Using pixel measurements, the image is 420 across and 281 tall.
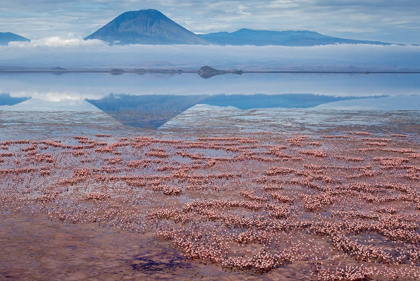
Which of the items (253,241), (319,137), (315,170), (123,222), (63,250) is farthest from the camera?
(319,137)

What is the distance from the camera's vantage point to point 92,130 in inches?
1753

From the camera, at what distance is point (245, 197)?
72.6 feet

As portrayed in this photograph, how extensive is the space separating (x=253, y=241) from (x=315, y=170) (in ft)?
40.6

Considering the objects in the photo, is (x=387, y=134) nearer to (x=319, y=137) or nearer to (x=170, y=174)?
(x=319, y=137)

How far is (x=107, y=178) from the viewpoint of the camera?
988 inches

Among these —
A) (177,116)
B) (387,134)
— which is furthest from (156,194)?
(177,116)

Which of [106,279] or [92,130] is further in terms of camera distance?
[92,130]

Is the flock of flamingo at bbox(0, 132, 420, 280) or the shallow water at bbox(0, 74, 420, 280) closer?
the shallow water at bbox(0, 74, 420, 280)

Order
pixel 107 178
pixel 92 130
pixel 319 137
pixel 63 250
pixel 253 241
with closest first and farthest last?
1. pixel 63 250
2. pixel 253 241
3. pixel 107 178
4. pixel 319 137
5. pixel 92 130

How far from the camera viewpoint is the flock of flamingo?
614 inches

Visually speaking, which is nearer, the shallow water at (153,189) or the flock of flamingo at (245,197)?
the shallow water at (153,189)

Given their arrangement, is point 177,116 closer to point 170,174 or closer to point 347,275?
point 170,174

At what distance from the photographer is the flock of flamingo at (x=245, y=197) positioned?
15.6 m

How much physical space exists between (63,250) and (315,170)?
17063mm
